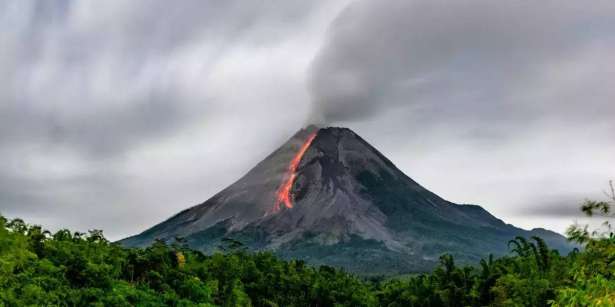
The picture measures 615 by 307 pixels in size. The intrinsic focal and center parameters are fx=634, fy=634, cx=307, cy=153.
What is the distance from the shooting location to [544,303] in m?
26.5

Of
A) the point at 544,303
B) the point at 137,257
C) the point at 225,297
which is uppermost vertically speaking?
the point at 137,257

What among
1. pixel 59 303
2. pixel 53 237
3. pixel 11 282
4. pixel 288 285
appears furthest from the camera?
pixel 288 285

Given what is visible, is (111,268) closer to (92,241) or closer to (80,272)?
(80,272)

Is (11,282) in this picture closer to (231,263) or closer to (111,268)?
(111,268)

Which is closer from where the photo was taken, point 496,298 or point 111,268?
point 111,268

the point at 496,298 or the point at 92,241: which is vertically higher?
the point at 92,241

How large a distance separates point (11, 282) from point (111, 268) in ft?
16.5

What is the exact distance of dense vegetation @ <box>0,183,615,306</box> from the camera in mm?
15789

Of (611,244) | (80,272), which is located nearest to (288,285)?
(80,272)

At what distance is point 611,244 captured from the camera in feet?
45.1

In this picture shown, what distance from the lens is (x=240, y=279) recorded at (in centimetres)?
3256

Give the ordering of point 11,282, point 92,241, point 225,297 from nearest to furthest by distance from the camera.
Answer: point 11,282 → point 92,241 → point 225,297

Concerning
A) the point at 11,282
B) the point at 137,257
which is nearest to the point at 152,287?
the point at 137,257

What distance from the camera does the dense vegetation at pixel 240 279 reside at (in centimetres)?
1579
